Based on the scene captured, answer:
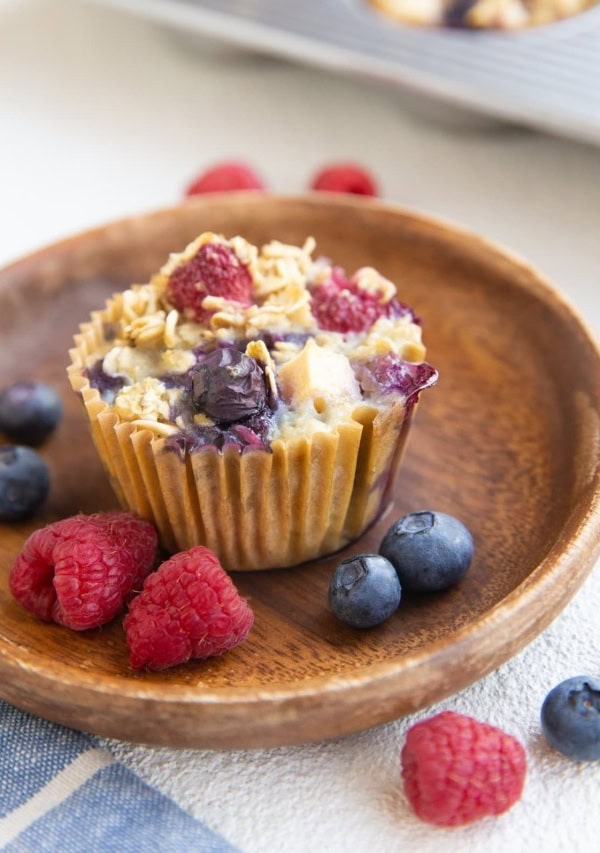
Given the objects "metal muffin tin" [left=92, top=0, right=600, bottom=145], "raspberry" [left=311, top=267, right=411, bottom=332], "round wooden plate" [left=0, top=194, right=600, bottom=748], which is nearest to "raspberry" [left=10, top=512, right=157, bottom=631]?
"round wooden plate" [left=0, top=194, right=600, bottom=748]

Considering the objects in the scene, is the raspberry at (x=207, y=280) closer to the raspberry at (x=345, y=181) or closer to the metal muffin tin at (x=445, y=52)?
the raspberry at (x=345, y=181)

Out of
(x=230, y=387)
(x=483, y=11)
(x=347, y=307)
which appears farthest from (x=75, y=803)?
(x=483, y=11)

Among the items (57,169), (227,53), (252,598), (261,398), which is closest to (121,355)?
(261,398)

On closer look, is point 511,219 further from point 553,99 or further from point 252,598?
point 252,598

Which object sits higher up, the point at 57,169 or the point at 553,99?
the point at 553,99

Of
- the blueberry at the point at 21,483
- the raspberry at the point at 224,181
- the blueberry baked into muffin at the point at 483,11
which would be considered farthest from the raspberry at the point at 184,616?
the blueberry baked into muffin at the point at 483,11

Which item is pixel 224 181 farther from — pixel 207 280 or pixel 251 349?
pixel 251 349

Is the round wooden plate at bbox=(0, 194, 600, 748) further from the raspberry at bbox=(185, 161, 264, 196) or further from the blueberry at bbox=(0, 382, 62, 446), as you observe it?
the raspberry at bbox=(185, 161, 264, 196)
